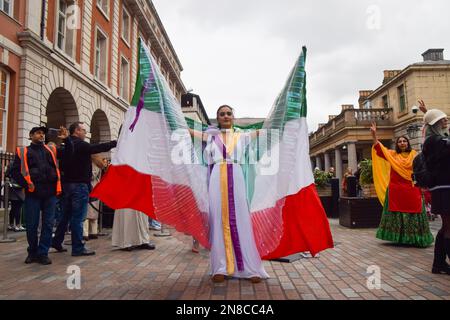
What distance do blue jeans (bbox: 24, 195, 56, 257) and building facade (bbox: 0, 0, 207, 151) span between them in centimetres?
863

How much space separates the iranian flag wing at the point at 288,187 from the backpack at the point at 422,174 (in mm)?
1551

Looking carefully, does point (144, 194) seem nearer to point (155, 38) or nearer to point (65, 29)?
point (65, 29)

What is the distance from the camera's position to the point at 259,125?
3803mm

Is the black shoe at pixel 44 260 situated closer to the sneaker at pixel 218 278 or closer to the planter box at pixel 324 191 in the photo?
the sneaker at pixel 218 278

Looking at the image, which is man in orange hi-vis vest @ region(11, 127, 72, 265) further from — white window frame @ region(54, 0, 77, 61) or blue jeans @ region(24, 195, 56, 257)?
white window frame @ region(54, 0, 77, 61)

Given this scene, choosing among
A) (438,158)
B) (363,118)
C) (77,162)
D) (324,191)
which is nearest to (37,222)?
(77,162)

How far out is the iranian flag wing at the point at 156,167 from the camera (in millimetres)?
3350

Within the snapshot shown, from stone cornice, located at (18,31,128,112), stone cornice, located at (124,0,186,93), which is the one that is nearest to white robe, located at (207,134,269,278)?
stone cornice, located at (18,31,128,112)

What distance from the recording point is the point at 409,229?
5793mm

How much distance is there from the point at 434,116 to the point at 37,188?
5249 mm

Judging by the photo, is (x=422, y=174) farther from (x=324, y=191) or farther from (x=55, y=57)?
(x=55, y=57)

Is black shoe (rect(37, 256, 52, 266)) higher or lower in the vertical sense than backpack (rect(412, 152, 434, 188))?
lower

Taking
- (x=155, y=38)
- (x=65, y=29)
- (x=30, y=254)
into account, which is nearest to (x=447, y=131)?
(x=30, y=254)

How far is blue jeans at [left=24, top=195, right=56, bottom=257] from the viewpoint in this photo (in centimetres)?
461
